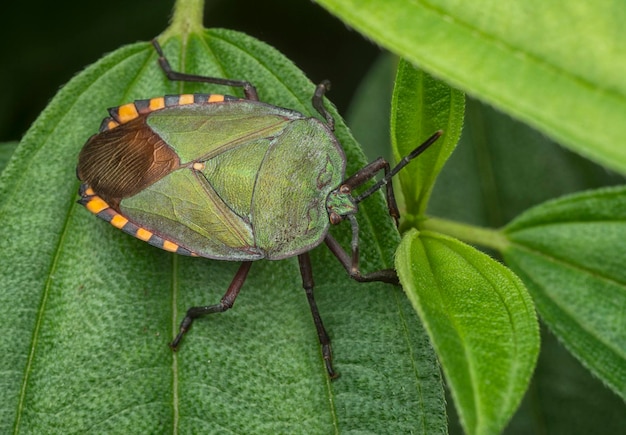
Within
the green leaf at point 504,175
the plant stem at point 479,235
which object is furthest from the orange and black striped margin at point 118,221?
the green leaf at point 504,175

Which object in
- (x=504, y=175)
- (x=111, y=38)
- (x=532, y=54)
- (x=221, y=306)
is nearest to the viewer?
(x=532, y=54)

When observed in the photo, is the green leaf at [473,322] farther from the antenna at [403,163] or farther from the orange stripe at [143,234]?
the orange stripe at [143,234]

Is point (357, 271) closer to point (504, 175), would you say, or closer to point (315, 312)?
point (315, 312)

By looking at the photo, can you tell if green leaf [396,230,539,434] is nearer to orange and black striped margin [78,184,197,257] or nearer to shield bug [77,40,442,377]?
shield bug [77,40,442,377]

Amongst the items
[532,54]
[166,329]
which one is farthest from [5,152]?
[532,54]

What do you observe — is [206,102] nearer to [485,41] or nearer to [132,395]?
[132,395]
